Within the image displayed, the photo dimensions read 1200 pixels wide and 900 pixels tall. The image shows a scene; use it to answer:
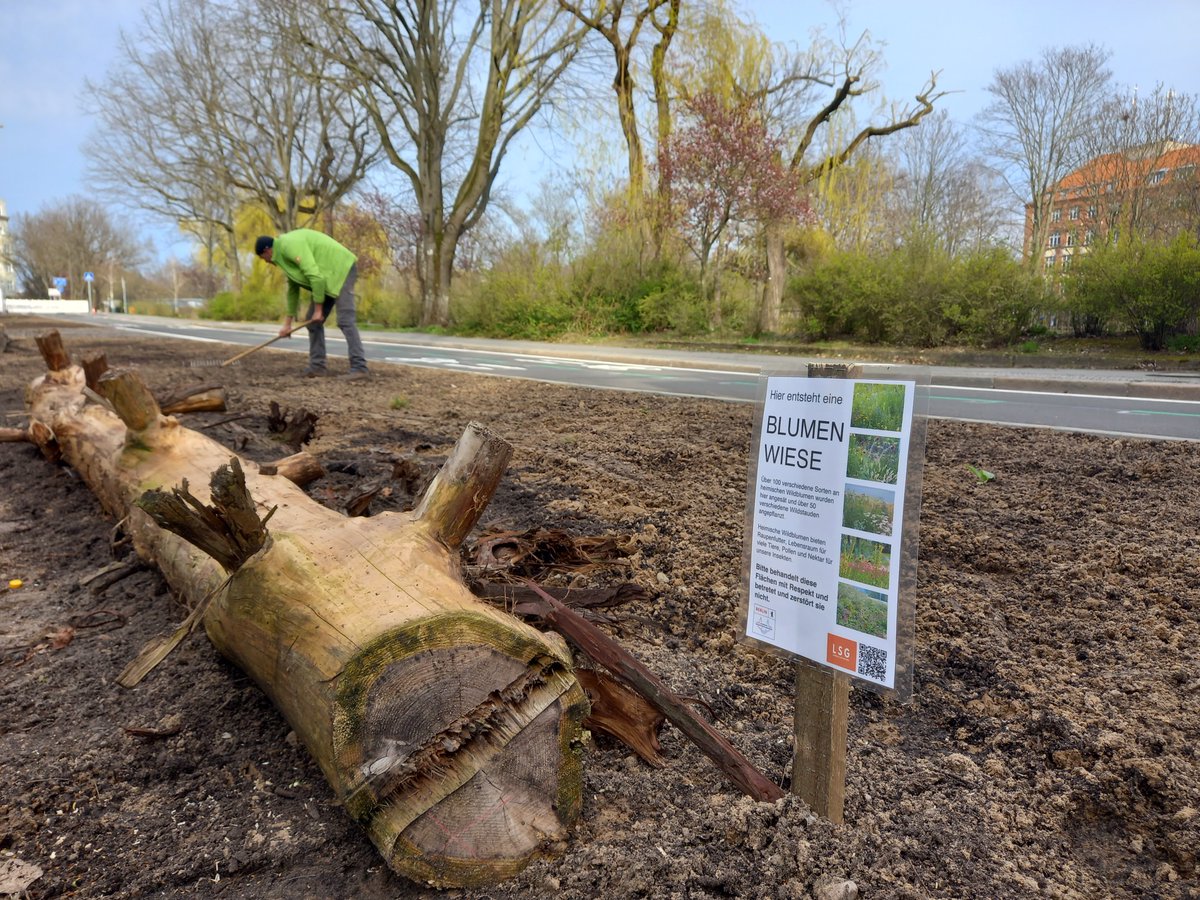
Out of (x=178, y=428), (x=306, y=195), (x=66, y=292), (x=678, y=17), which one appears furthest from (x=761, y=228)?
(x=66, y=292)

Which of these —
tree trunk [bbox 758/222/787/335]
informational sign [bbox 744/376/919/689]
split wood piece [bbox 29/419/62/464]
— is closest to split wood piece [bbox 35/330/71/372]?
split wood piece [bbox 29/419/62/464]

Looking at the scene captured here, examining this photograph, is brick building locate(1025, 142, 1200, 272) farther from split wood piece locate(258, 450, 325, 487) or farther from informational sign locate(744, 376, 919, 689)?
informational sign locate(744, 376, 919, 689)

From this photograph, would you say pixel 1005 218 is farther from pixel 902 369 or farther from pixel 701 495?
pixel 902 369

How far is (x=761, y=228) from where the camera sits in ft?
63.0

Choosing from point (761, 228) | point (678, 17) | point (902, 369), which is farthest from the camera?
point (678, 17)

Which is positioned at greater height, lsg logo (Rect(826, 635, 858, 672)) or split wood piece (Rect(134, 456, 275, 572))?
split wood piece (Rect(134, 456, 275, 572))

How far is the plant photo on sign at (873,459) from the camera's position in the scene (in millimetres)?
1496

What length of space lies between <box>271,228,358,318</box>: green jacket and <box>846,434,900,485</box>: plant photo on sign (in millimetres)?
8369

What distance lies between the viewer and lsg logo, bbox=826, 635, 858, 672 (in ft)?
5.24

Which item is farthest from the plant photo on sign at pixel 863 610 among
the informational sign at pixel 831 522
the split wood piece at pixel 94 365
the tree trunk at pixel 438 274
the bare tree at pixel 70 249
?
the bare tree at pixel 70 249

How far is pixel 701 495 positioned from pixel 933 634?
1580 mm

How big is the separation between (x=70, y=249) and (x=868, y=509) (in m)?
85.7

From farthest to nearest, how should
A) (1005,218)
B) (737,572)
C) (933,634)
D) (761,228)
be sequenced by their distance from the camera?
(1005,218)
(761,228)
(737,572)
(933,634)

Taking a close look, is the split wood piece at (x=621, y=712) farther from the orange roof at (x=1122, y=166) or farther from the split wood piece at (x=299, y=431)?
the orange roof at (x=1122, y=166)
